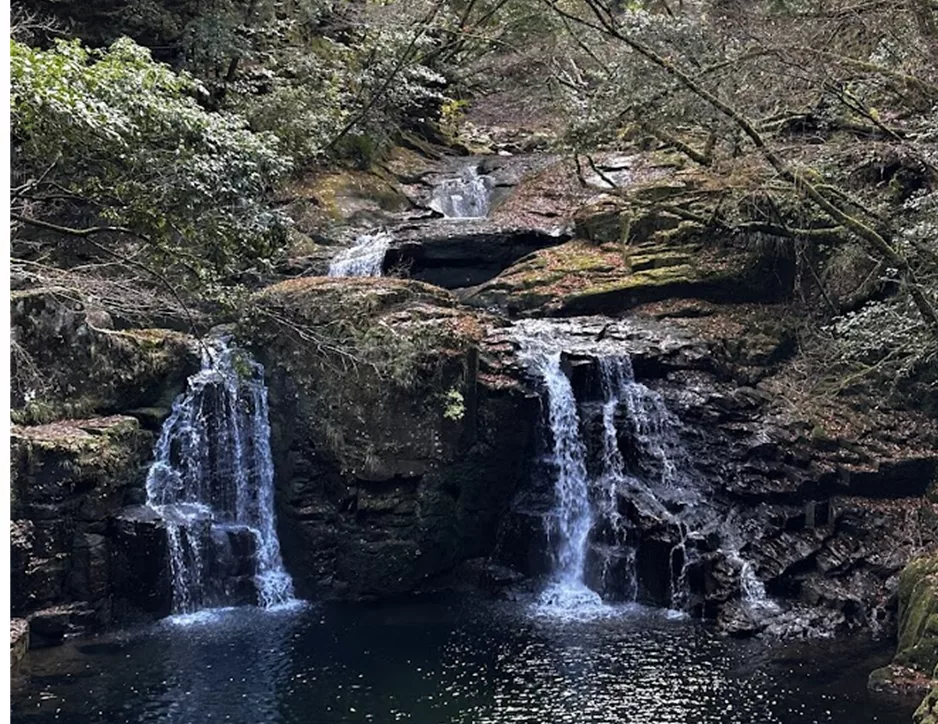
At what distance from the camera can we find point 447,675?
11.6 m

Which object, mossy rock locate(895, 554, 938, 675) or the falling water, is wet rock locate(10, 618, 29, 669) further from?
mossy rock locate(895, 554, 938, 675)

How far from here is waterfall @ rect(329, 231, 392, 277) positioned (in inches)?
730

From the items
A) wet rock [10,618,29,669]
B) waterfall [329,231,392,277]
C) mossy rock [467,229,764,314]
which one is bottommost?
wet rock [10,618,29,669]

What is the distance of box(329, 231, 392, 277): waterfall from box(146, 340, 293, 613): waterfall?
337 cm

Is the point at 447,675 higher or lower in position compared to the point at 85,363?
lower

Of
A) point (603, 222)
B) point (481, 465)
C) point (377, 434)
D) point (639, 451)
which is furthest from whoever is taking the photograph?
point (603, 222)

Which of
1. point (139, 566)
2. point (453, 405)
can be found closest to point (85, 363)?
point (139, 566)

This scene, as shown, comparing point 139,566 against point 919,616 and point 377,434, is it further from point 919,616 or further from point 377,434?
point 919,616

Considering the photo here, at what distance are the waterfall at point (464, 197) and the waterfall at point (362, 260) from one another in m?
3.63

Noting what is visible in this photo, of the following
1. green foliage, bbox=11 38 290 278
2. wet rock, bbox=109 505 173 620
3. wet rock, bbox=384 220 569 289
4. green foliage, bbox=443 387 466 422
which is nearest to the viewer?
green foliage, bbox=11 38 290 278

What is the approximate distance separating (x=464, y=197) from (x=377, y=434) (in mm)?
10050

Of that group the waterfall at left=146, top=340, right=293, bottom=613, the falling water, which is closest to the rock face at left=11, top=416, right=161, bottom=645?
the waterfall at left=146, top=340, right=293, bottom=613

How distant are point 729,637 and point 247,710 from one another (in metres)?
6.21

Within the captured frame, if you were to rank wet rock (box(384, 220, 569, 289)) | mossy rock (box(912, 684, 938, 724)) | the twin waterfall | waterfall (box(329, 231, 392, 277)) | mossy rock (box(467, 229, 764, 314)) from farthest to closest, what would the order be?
wet rock (box(384, 220, 569, 289)) < waterfall (box(329, 231, 392, 277)) < mossy rock (box(467, 229, 764, 314)) < the twin waterfall < mossy rock (box(912, 684, 938, 724))
